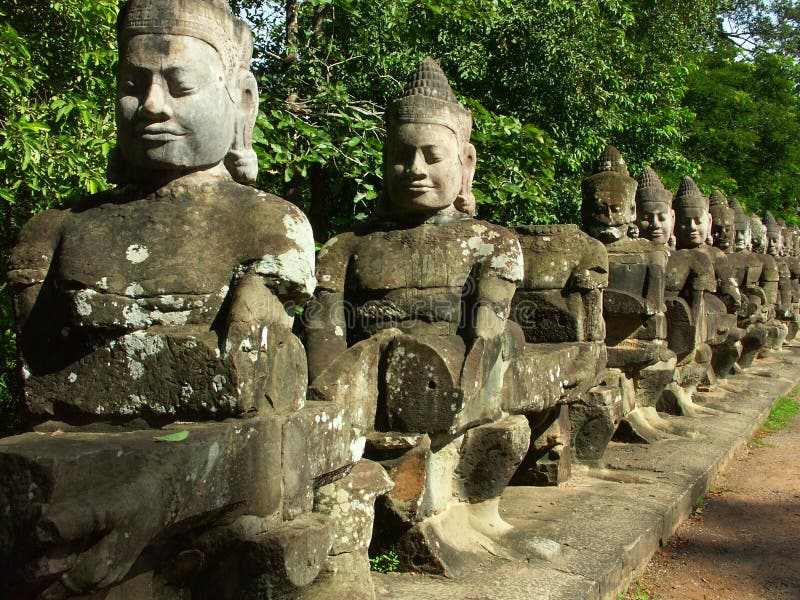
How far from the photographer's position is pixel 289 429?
2758mm

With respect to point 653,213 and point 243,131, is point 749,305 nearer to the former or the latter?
point 653,213

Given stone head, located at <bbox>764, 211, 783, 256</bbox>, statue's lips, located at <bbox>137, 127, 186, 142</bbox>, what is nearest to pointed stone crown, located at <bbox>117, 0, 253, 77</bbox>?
statue's lips, located at <bbox>137, 127, 186, 142</bbox>

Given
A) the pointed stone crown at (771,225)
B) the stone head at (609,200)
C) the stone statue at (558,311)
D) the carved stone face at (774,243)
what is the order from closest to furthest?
the stone statue at (558,311) < the stone head at (609,200) < the carved stone face at (774,243) < the pointed stone crown at (771,225)

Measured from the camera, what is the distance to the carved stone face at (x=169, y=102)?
2822mm

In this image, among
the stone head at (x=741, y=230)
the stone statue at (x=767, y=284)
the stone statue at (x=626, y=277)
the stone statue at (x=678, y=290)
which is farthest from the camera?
the stone head at (x=741, y=230)

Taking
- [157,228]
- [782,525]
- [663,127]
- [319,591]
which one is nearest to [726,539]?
[782,525]

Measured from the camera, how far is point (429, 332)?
3947 mm

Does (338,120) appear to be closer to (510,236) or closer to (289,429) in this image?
(510,236)

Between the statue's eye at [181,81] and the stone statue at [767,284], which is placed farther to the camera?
the stone statue at [767,284]

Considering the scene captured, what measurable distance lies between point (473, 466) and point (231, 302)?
6.14 ft

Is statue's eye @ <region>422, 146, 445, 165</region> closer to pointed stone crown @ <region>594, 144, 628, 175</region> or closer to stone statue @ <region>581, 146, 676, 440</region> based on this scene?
stone statue @ <region>581, 146, 676, 440</region>

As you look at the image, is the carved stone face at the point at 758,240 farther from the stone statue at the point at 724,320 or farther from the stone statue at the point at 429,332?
the stone statue at the point at 429,332

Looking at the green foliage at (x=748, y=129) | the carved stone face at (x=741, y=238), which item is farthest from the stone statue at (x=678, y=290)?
the green foliage at (x=748, y=129)

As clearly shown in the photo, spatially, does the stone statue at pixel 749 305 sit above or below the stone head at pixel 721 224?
below
